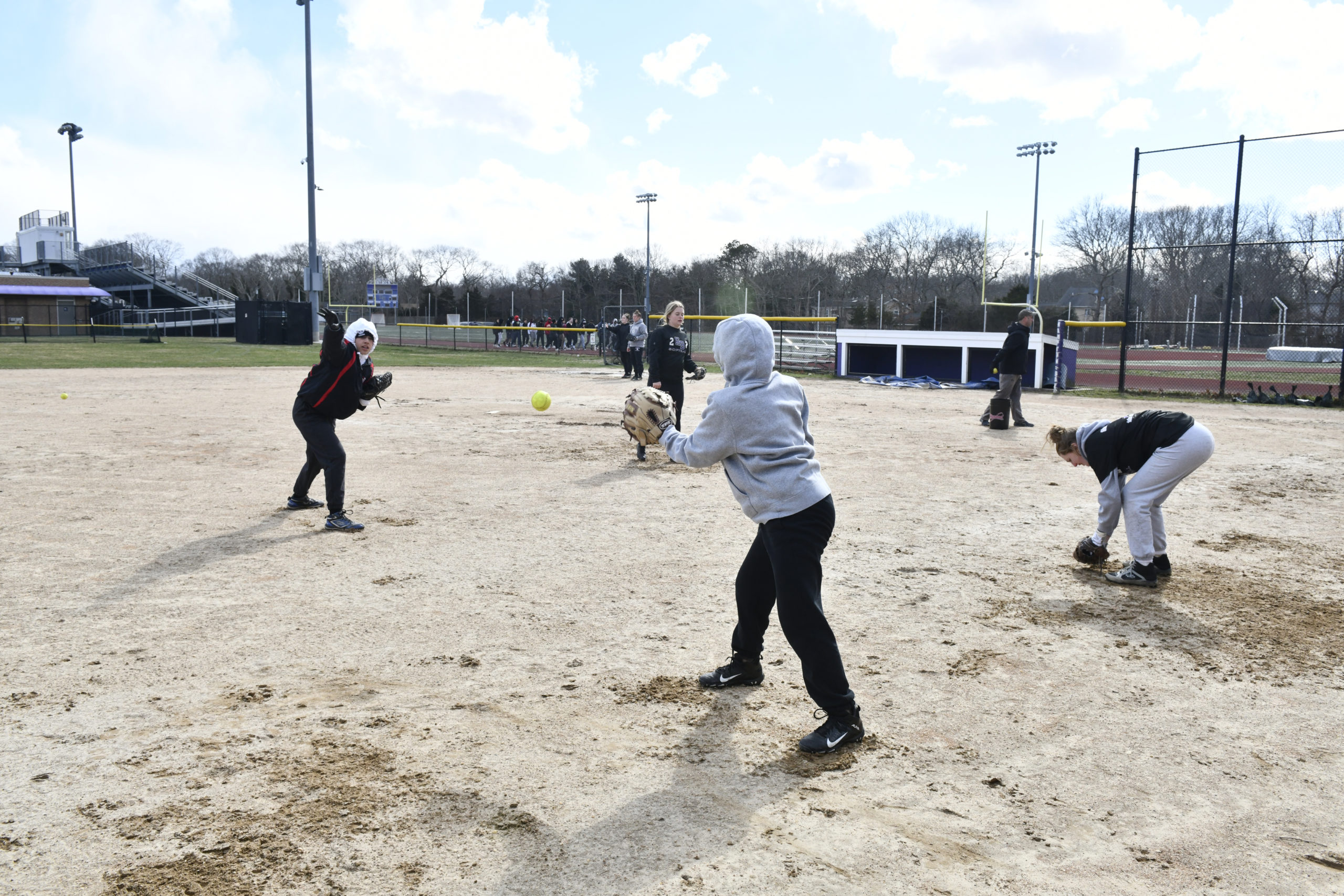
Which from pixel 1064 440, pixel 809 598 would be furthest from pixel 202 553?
pixel 1064 440

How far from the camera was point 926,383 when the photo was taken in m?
25.9

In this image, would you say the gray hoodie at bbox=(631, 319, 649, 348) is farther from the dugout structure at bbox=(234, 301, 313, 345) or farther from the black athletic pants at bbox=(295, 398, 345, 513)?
the dugout structure at bbox=(234, 301, 313, 345)

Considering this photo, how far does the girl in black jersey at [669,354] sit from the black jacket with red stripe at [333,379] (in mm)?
4299

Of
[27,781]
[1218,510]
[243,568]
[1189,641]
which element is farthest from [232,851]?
[1218,510]

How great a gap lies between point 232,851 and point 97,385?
71.9 feet

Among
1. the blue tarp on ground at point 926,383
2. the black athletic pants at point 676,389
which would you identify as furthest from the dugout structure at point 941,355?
the black athletic pants at point 676,389

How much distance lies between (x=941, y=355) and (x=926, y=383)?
8.12 ft

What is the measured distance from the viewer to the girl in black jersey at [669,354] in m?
11.6

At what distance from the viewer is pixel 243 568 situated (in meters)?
6.55

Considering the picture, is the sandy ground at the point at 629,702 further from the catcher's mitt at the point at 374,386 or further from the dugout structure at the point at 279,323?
the dugout structure at the point at 279,323

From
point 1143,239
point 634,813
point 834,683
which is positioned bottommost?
point 634,813

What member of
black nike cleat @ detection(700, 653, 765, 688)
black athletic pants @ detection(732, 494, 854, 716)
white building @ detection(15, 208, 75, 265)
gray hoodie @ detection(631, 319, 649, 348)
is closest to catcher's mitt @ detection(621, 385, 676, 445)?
black athletic pants @ detection(732, 494, 854, 716)

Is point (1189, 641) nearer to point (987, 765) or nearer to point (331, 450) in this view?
point (987, 765)

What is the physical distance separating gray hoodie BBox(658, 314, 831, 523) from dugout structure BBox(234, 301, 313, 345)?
142ft
